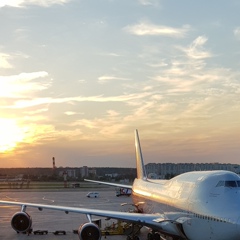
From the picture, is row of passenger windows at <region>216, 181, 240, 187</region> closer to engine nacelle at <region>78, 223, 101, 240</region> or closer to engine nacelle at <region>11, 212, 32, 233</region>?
engine nacelle at <region>78, 223, 101, 240</region>

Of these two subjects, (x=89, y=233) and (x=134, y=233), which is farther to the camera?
(x=134, y=233)

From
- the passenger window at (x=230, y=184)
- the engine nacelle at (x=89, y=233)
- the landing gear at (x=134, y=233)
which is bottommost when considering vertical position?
the landing gear at (x=134, y=233)

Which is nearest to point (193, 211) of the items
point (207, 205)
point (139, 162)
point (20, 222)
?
point (207, 205)

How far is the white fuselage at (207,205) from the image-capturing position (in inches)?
742

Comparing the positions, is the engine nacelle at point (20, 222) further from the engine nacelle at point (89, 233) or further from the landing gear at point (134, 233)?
the landing gear at point (134, 233)

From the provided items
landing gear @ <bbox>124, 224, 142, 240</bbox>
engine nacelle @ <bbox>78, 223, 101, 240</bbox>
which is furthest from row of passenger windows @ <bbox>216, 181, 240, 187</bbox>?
landing gear @ <bbox>124, 224, 142, 240</bbox>

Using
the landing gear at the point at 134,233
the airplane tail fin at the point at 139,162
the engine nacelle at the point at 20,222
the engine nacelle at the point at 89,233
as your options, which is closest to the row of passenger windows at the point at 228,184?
the engine nacelle at the point at 89,233

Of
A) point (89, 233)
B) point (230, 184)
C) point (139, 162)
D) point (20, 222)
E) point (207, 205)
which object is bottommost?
point (89, 233)

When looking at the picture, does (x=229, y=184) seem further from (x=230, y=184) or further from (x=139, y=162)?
(x=139, y=162)

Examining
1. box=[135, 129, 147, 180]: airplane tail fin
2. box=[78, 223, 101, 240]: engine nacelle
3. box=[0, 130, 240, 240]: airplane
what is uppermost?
box=[135, 129, 147, 180]: airplane tail fin

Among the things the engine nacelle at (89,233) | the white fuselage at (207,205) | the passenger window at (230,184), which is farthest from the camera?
the engine nacelle at (89,233)

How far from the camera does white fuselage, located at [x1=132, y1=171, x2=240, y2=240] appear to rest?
18844 millimetres

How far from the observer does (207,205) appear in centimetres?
2048

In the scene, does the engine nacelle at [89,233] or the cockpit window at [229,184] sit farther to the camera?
the engine nacelle at [89,233]
